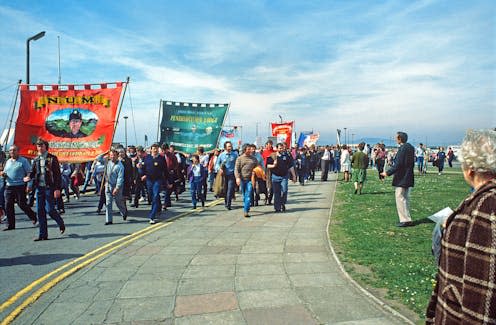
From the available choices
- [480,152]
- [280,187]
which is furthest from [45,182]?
[480,152]

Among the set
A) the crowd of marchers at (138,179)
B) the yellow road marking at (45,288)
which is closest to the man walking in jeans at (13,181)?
the crowd of marchers at (138,179)

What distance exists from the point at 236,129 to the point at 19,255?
2210 centimetres

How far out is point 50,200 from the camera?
7.72 metres

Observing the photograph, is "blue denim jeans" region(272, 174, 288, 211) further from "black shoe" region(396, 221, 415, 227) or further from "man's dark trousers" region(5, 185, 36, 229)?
"man's dark trousers" region(5, 185, 36, 229)

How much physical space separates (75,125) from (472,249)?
1065 centimetres

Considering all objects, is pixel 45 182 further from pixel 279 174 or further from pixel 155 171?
pixel 279 174

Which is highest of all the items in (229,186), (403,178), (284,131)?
(284,131)

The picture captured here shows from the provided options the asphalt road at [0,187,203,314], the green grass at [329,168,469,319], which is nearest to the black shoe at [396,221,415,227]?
the green grass at [329,168,469,319]

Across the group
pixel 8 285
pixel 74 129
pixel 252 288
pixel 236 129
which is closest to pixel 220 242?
pixel 252 288

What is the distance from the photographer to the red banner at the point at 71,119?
33.6ft

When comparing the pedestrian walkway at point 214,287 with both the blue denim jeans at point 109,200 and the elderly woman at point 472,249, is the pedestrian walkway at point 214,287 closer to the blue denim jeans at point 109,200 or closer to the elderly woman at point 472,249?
the elderly woman at point 472,249

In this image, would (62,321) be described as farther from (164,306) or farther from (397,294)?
(397,294)

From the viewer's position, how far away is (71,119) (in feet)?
34.2

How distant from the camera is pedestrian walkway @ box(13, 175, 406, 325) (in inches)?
151
